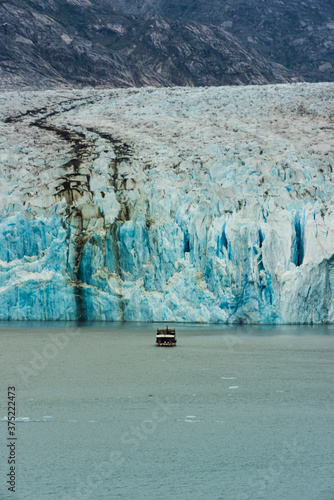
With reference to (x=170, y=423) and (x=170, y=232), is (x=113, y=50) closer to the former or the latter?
(x=170, y=232)

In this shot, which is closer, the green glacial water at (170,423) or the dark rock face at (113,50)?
the green glacial water at (170,423)

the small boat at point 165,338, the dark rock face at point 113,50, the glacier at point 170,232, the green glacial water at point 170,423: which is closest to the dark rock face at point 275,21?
the dark rock face at point 113,50

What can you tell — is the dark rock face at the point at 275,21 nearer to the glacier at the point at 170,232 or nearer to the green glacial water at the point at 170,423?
the glacier at the point at 170,232

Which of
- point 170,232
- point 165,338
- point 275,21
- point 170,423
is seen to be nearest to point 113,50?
point 275,21

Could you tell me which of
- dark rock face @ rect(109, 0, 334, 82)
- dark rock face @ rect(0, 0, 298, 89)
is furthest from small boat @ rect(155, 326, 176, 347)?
dark rock face @ rect(109, 0, 334, 82)

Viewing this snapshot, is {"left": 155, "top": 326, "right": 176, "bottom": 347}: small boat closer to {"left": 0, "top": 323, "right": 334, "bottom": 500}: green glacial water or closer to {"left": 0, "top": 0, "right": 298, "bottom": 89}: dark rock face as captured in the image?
{"left": 0, "top": 323, "right": 334, "bottom": 500}: green glacial water

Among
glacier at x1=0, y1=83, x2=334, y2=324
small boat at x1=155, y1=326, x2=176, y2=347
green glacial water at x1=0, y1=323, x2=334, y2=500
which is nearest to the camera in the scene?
green glacial water at x1=0, y1=323, x2=334, y2=500
